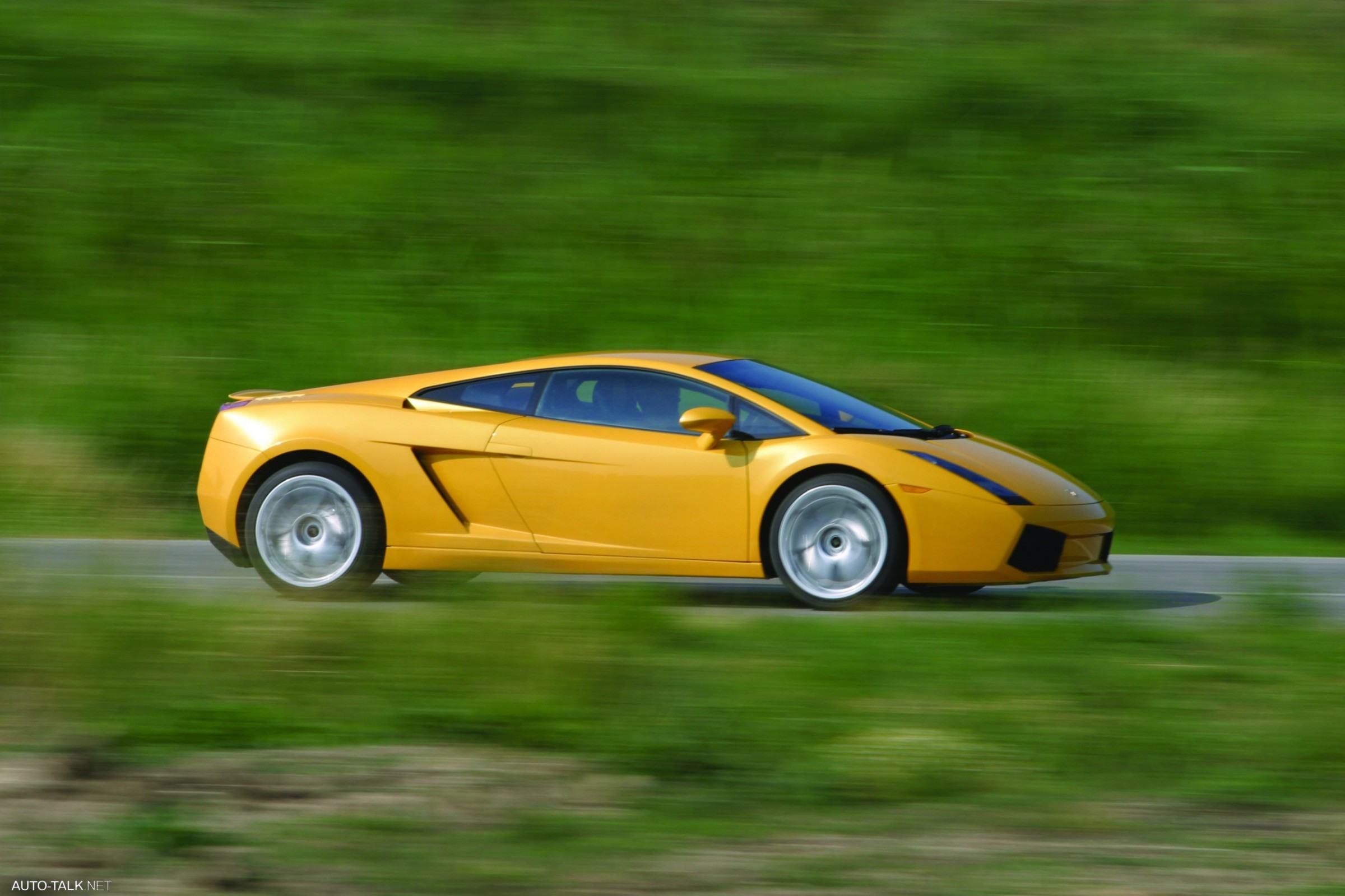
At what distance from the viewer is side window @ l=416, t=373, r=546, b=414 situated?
7.25 m

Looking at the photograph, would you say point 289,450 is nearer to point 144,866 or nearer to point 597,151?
point 144,866

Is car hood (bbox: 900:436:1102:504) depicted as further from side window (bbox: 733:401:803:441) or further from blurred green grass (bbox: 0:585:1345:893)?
blurred green grass (bbox: 0:585:1345:893)

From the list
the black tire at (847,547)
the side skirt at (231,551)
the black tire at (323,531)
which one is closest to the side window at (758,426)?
the black tire at (847,547)

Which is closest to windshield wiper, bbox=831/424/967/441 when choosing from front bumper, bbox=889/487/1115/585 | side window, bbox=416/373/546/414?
front bumper, bbox=889/487/1115/585

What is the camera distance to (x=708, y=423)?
6.79 m

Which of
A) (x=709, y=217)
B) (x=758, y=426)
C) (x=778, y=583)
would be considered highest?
(x=709, y=217)

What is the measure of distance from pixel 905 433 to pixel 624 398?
140 cm

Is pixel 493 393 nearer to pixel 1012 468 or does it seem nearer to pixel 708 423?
pixel 708 423

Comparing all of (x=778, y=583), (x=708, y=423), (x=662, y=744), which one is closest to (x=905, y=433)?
(x=708, y=423)

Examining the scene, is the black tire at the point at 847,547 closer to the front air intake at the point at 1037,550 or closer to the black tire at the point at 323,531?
the front air intake at the point at 1037,550

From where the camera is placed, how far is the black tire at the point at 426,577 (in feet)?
23.9

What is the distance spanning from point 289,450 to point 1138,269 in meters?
9.14

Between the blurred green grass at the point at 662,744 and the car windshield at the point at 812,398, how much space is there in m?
1.58

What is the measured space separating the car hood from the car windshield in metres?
0.33
